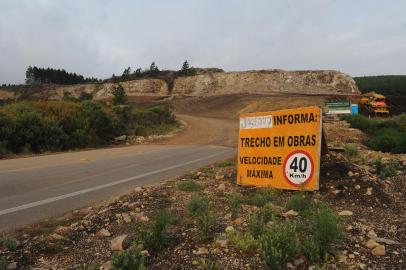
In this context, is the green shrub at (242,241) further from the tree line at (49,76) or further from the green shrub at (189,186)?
the tree line at (49,76)

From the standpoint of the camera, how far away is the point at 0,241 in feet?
17.0

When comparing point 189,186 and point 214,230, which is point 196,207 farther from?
point 189,186

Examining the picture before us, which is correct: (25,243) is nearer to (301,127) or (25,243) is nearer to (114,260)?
(114,260)

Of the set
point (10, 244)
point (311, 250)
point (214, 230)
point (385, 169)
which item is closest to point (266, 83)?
Answer: point (385, 169)

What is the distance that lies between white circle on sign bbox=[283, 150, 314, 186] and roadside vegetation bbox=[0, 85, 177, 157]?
13.9 metres

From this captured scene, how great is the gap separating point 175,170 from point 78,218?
576cm

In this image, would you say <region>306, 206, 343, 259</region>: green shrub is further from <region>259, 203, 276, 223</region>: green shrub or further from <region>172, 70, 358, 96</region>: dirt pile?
<region>172, 70, 358, 96</region>: dirt pile

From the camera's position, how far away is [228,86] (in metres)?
77.2

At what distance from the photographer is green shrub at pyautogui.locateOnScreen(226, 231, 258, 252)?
4.38 meters

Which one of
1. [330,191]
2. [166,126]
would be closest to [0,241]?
[330,191]

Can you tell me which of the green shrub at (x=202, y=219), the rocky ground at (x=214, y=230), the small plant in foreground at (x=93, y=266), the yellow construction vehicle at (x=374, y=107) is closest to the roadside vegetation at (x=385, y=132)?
the rocky ground at (x=214, y=230)

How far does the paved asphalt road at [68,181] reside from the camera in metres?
7.31

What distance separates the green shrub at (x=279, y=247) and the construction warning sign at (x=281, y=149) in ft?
9.38

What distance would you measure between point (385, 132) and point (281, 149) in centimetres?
1338
